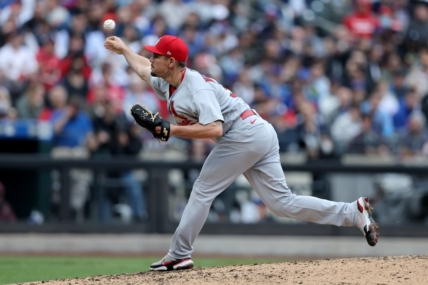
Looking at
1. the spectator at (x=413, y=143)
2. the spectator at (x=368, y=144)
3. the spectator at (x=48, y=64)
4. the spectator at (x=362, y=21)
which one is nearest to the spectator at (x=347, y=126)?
the spectator at (x=368, y=144)

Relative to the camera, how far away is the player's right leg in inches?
276

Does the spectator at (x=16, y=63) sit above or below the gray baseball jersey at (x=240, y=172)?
above

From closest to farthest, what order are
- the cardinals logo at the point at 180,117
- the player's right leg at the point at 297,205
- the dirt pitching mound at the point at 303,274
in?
the dirt pitching mound at the point at 303,274
the cardinals logo at the point at 180,117
the player's right leg at the point at 297,205

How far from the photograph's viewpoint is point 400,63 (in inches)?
587

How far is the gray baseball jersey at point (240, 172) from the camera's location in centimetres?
691

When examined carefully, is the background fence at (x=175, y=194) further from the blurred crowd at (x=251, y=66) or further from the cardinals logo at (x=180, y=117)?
the cardinals logo at (x=180, y=117)

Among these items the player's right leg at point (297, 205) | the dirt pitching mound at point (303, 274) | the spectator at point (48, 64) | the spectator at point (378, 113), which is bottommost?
the dirt pitching mound at point (303, 274)

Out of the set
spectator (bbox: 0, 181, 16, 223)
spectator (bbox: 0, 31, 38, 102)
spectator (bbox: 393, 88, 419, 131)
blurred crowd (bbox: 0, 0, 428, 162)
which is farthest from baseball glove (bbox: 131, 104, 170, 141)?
spectator (bbox: 393, 88, 419, 131)

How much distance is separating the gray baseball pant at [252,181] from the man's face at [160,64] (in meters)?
0.76

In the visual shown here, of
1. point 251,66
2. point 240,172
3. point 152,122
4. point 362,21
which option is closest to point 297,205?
point 240,172

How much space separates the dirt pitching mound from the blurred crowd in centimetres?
510

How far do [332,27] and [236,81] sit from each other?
321 cm

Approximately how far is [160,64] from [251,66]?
25.8ft

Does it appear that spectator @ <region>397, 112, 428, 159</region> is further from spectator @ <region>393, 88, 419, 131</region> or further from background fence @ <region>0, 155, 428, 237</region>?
spectator @ <region>393, 88, 419, 131</region>
